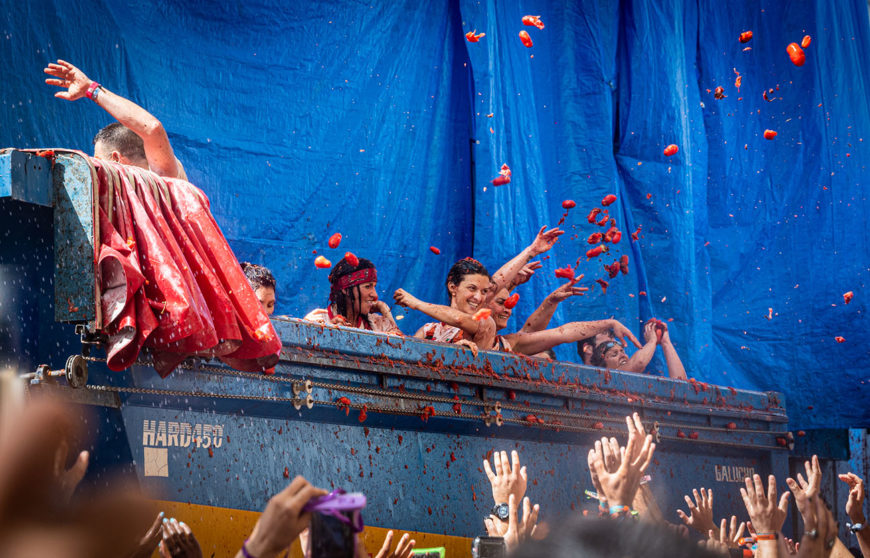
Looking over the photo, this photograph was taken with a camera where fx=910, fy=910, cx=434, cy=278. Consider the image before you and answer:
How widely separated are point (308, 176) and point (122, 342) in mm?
3184

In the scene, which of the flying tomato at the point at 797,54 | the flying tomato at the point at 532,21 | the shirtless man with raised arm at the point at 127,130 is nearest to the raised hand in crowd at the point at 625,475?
the shirtless man with raised arm at the point at 127,130

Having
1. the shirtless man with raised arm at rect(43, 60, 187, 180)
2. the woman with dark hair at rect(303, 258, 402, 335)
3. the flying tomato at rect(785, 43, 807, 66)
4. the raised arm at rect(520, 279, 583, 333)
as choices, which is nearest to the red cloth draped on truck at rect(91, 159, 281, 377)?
the shirtless man with raised arm at rect(43, 60, 187, 180)

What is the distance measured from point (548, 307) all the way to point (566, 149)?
142 centimetres

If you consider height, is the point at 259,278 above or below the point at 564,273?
below

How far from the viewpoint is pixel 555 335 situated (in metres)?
6.21

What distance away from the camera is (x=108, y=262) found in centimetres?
279

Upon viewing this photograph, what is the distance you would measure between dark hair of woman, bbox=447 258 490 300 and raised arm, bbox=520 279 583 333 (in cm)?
57

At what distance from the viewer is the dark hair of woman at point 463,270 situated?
19.5ft

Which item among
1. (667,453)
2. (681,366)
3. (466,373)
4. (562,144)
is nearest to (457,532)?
(466,373)

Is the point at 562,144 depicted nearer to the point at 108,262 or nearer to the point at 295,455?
the point at 295,455

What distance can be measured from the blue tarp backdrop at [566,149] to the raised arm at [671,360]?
0.58ft


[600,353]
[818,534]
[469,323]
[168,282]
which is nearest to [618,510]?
[818,534]

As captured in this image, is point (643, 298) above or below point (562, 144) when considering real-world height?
below

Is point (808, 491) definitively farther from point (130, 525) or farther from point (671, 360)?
point (671, 360)
